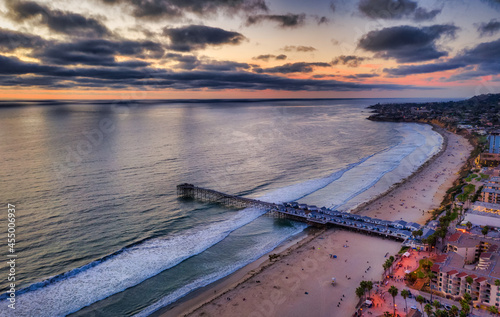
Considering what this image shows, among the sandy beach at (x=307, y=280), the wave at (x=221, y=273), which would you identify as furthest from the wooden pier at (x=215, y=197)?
the sandy beach at (x=307, y=280)

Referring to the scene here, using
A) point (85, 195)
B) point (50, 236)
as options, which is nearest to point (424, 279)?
point (50, 236)

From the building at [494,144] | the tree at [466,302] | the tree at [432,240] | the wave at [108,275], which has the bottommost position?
the wave at [108,275]

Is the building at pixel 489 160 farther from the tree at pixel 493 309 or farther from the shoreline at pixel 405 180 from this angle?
the tree at pixel 493 309

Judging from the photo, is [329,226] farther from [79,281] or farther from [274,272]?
Answer: [79,281]

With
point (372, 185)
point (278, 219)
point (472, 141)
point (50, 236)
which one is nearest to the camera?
point (50, 236)

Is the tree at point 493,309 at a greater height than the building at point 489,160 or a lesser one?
lesser

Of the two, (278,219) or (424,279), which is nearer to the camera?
(424,279)
